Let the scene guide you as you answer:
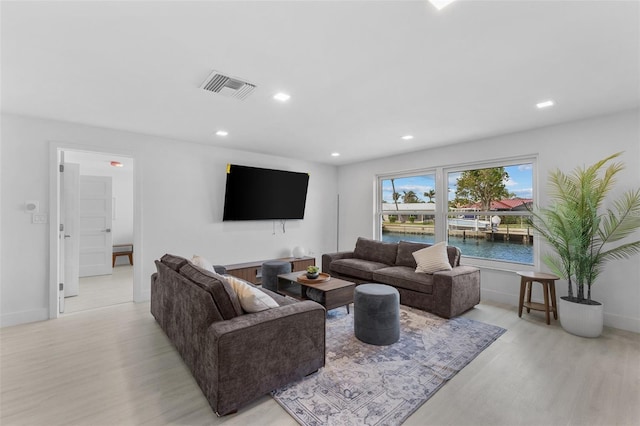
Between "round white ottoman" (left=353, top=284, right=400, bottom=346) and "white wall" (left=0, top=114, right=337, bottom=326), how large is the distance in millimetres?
2953

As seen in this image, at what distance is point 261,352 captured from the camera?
6.34ft

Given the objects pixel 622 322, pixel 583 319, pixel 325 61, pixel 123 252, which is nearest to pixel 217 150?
pixel 325 61

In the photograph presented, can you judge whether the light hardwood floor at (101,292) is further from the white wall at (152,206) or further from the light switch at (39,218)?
the light switch at (39,218)

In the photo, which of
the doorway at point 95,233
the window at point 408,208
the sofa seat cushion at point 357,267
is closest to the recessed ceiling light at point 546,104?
the window at point 408,208

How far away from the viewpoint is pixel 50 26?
1.78 meters

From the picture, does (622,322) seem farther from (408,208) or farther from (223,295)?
(223,295)

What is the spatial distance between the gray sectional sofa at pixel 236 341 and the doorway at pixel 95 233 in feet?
8.81

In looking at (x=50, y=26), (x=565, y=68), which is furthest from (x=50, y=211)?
(x=565, y=68)

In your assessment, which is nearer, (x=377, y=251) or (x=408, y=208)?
(x=377, y=251)

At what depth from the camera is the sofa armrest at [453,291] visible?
3424 mm

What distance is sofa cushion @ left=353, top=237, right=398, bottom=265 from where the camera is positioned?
4.80 metres

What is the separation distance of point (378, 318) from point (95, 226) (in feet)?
19.3

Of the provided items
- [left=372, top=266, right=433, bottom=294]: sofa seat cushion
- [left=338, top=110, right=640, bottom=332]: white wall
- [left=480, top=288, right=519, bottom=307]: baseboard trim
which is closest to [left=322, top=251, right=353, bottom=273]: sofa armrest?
[left=372, top=266, right=433, bottom=294]: sofa seat cushion

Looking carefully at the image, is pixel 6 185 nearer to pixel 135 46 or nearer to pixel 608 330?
pixel 135 46
